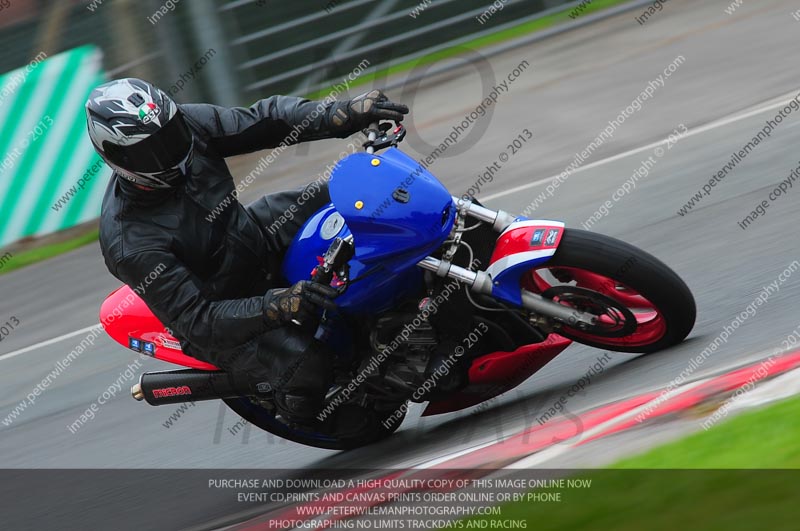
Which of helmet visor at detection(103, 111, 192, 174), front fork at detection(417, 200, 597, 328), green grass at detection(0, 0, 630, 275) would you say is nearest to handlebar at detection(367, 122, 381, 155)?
front fork at detection(417, 200, 597, 328)

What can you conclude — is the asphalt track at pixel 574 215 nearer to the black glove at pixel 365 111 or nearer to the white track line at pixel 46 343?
the white track line at pixel 46 343

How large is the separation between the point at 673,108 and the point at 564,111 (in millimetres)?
1026

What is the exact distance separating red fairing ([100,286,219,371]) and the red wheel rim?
177 cm

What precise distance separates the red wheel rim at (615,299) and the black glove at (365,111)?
957 mm

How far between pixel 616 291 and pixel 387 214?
109 cm

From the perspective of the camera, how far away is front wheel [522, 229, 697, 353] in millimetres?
4359

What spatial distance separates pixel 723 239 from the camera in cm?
625

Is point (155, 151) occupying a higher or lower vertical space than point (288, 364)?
higher

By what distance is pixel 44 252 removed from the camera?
383 inches

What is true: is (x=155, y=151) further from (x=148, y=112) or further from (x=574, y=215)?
(x=574, y=215)

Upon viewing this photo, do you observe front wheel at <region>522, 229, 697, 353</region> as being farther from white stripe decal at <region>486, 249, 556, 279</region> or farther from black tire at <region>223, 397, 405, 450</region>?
black tire at <region>223, 397, 405, 450</region>

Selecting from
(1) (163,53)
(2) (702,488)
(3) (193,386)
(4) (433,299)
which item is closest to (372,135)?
(4) (433,299)

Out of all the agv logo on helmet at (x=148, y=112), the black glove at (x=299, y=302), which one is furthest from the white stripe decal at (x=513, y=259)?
the agv logo on helmet at (x=148, y=112)

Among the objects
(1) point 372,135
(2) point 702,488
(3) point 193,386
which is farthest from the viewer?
(3) point 193,386
